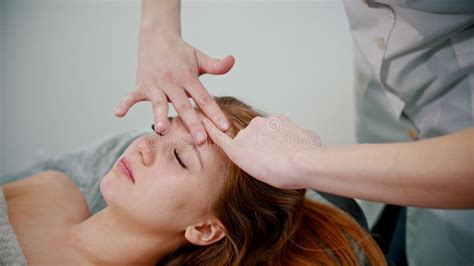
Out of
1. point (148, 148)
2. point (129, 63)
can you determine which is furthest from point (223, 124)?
point (129, 63)

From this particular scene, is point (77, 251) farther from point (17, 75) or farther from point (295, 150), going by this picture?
point (17, 75)

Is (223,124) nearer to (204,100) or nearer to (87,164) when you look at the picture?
(204,100)

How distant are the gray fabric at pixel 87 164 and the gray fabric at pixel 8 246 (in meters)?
0.30

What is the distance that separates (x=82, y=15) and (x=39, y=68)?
25cm

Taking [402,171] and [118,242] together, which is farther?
[118,242]

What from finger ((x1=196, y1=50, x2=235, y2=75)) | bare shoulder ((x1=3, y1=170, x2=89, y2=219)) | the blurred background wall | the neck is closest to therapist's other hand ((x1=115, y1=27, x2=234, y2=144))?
finger ((x1=196, y1=50, x2=235, y2=75))

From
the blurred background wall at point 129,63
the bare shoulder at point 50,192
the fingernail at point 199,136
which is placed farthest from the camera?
the blurred background wall at point 129,63

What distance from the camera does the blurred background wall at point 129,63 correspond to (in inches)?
65.2

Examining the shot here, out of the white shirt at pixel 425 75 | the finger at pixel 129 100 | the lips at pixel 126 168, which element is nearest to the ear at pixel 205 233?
the lips at pixel 126 168

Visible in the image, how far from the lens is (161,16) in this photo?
97cm

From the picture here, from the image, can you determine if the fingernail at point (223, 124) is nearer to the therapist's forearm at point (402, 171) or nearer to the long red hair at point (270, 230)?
the long red hair at point (270, 230)

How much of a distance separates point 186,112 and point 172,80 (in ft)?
0.22

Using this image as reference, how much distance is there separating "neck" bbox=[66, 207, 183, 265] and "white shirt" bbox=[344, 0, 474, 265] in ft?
1.98

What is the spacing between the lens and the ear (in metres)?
0.94
